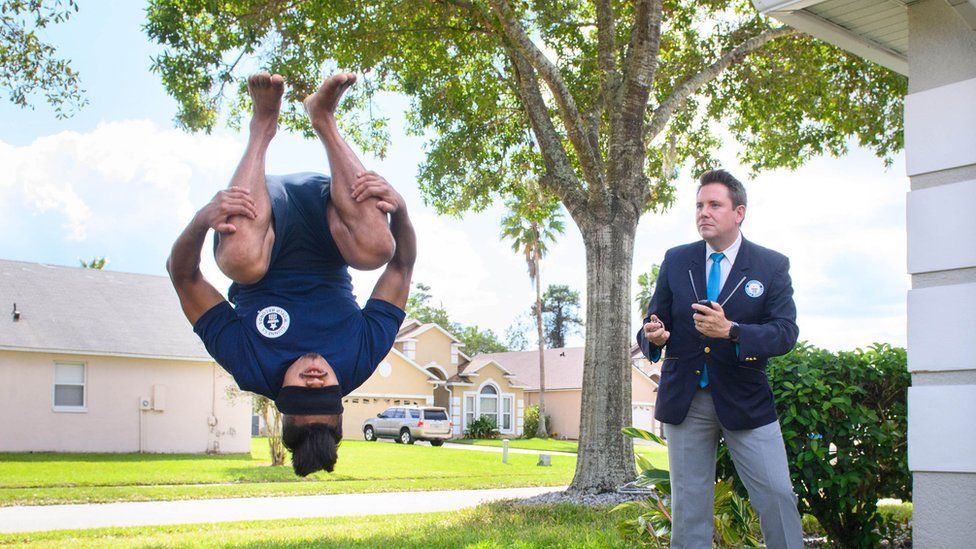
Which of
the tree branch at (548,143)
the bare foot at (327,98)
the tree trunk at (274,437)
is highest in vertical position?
the tree branch at (548,143)

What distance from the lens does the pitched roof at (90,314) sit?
74.2 ft

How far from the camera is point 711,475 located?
4039 millimetres

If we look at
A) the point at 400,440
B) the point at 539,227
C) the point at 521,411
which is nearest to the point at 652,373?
the point at 521,411

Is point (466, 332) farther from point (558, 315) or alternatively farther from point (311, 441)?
point (311, 441)

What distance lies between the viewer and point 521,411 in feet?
143

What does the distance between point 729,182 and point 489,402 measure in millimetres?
39549

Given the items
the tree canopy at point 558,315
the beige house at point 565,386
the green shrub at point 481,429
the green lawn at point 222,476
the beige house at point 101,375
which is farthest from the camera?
the tree canopy at point 558,315

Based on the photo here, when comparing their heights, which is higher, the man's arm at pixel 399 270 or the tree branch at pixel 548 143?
the tree branch at pixel 548 143

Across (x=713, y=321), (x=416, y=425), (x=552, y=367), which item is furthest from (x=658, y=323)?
(x=552, y=367)

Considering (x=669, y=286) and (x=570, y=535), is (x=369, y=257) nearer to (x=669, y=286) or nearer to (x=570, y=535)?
(x=669, y=286)

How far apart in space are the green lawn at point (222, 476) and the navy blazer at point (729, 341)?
11.1 meters

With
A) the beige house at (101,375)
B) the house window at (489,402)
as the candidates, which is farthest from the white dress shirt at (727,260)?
the house window at (489,402)

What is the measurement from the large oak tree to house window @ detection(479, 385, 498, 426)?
28147 mm

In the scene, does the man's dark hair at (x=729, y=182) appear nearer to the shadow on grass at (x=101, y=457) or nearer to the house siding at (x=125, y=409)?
the house siding at (x=125, y=409)
